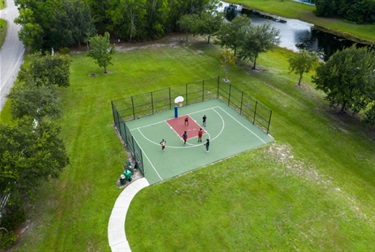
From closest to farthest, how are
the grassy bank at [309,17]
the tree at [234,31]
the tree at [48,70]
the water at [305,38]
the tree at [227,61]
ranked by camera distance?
the tree at [48,70] < the tree at [227,61] < the tree at [234,31] < the water at [305,38] < the grassy bank at [309,17]

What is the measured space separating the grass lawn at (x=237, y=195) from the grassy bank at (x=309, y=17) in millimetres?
40279

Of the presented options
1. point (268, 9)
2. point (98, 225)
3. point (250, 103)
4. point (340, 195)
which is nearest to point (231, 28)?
point (250, 103)

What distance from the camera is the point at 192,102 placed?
34.7 meters

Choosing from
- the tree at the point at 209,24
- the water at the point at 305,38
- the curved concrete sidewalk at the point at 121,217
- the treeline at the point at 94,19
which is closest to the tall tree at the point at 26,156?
the curved concrete sidewalk at the point at 121,217

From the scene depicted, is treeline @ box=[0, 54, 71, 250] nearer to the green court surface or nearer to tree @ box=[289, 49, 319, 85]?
the green court surface

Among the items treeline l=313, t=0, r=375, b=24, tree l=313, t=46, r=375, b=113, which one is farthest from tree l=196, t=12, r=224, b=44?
treeline l=313, t=0, r=375, b=24

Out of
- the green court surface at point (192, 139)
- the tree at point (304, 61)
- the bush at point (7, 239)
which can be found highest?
the tree at point (304, 61)

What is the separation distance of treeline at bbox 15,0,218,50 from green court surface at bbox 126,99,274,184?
23.1 m

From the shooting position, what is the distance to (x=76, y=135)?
2856 cm

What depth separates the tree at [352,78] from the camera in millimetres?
28609

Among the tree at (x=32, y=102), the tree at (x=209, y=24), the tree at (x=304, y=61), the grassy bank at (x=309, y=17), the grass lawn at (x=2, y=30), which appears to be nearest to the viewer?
the tree at (x=32, y=102)

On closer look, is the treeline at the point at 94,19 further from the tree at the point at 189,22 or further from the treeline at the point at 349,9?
the treeline at the point at 349,9

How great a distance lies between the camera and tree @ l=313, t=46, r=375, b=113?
1126 inches

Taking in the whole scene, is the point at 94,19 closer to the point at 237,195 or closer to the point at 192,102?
the point at 192,102
